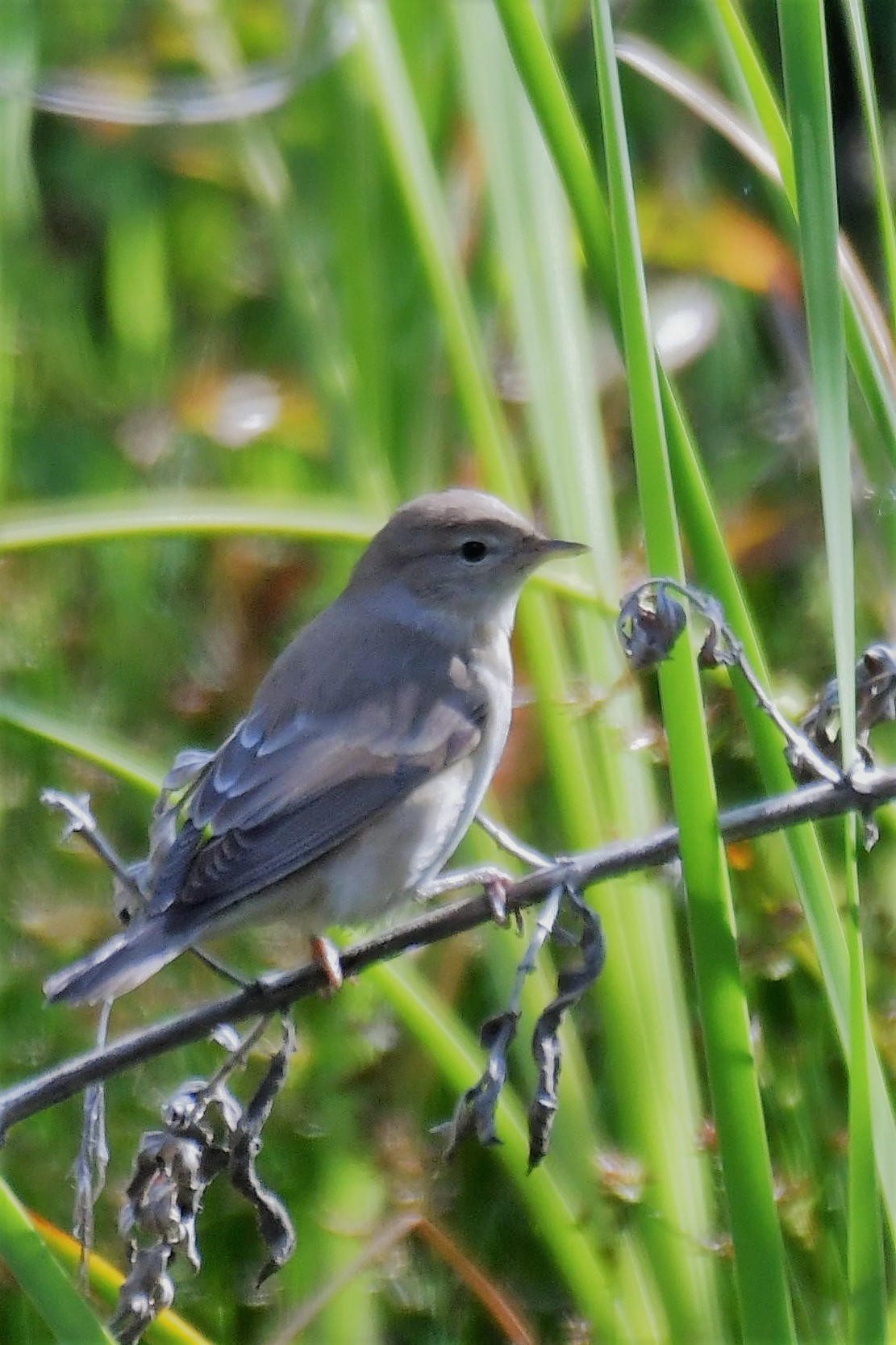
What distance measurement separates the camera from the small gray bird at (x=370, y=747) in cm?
228

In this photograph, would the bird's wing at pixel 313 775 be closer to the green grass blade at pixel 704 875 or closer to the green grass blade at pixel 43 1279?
the green grass blade at pixel 43 1279

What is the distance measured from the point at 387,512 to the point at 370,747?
388mm

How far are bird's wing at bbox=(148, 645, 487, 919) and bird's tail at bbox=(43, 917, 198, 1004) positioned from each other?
0.78ft

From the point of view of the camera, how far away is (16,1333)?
7.65 feet

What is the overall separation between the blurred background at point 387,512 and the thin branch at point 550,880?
1.16 ft

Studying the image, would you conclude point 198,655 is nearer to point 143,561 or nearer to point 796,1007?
point 143,561

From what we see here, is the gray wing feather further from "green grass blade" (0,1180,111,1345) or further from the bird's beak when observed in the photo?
"green grass blade" (0,1180,111,1345)

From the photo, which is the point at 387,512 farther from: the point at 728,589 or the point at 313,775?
the point at 728,589

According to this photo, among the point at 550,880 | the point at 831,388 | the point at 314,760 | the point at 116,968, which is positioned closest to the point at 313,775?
the point at 314,760

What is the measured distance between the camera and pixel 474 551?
2.69 metres

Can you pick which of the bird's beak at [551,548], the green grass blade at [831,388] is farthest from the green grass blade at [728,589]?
the bird's beak at [551,548]

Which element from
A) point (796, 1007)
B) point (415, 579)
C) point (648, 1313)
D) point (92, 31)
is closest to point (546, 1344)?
point (648, 1313)

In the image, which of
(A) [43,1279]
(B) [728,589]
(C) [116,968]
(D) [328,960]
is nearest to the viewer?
(A) [43,1279]

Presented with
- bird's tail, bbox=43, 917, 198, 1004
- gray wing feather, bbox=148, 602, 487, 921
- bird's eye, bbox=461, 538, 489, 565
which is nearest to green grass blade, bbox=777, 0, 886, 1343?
bird's tail, bbox=43, 917, 198, 1004
